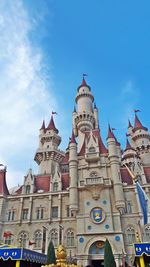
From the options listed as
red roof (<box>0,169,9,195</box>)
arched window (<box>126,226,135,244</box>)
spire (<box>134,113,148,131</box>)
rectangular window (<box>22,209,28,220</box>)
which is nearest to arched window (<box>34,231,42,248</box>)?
rectangular window (<box>22,209,28,220</box>)

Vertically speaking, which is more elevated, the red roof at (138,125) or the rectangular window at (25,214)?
the red roof at (138,125)

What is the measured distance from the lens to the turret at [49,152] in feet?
173

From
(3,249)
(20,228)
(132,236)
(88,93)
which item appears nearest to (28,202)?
(20,228)

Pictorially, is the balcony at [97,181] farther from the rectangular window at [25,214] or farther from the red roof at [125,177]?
the rectangular window at [25,214]

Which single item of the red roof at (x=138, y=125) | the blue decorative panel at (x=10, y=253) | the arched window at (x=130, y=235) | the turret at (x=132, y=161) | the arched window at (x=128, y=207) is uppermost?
the red roof at (x=138, y=125)

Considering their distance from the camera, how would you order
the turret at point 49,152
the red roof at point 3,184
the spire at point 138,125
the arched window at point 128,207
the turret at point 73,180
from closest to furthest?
the arched window at point 128,207
the turret at point 73,180
the red roof at point 3,184
the turret at point 49,152
the spire at point 138,125

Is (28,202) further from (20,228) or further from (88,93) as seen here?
(88,93)

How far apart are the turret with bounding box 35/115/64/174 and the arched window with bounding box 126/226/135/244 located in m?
21.5

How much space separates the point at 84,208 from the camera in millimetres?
36469

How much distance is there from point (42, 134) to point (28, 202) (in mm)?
20743

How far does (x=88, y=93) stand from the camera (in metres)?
62.7

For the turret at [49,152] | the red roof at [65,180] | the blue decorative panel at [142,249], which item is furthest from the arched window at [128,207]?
the blue decorative panel at [142,249]

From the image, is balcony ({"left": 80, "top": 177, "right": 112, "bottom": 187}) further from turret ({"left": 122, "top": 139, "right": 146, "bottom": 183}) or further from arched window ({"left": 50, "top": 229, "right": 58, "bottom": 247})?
arched window ({"left": 50, "top": 229, "right": 58, "bottom": 247})

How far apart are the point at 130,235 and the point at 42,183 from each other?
17690 mm
